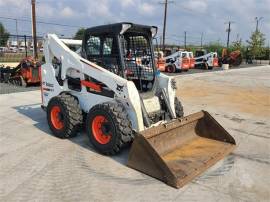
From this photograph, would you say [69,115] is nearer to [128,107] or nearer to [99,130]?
[99,130]

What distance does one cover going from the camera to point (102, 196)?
3.82 meters

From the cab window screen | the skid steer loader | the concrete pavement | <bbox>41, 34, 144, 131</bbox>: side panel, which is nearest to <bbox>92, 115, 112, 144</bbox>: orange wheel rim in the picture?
the skid steer loader

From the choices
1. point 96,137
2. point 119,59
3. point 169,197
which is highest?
point 119,59

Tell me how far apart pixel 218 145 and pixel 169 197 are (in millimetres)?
1905

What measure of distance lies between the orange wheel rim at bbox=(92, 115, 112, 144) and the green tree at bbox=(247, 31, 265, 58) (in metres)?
47.2

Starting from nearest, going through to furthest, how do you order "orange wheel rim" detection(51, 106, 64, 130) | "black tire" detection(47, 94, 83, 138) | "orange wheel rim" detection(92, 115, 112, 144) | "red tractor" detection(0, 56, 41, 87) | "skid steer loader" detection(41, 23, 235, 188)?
1. "skid steer loader" detection(41, 23, 235, 188)
2. "orange wheel rim" detection(92, 115, 112, 144)
3. "black tire" detection(47, 94, 83, 138)
4. "orange wheel rim" detection(51, 106, 64, 130)
5. "red tractor" detection(0, 56, 41, 87)

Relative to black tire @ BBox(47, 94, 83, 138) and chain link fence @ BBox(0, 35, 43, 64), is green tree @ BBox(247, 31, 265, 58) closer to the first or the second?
chain link fence @ BBox(0, 35, 43, 64)

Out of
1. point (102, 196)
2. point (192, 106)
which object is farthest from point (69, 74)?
point (192, 106)

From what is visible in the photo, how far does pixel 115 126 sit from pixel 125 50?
1.55 metres

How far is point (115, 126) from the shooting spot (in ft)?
15.6

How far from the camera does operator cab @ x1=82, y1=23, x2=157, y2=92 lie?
5.33 metres

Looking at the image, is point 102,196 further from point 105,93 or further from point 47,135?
point 47,135

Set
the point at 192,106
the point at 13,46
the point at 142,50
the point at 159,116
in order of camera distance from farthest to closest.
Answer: the point at 13,46 → the point at 192,106 → the point at 142,50 → the point at 159,116

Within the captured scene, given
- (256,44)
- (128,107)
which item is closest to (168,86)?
(128,107)
